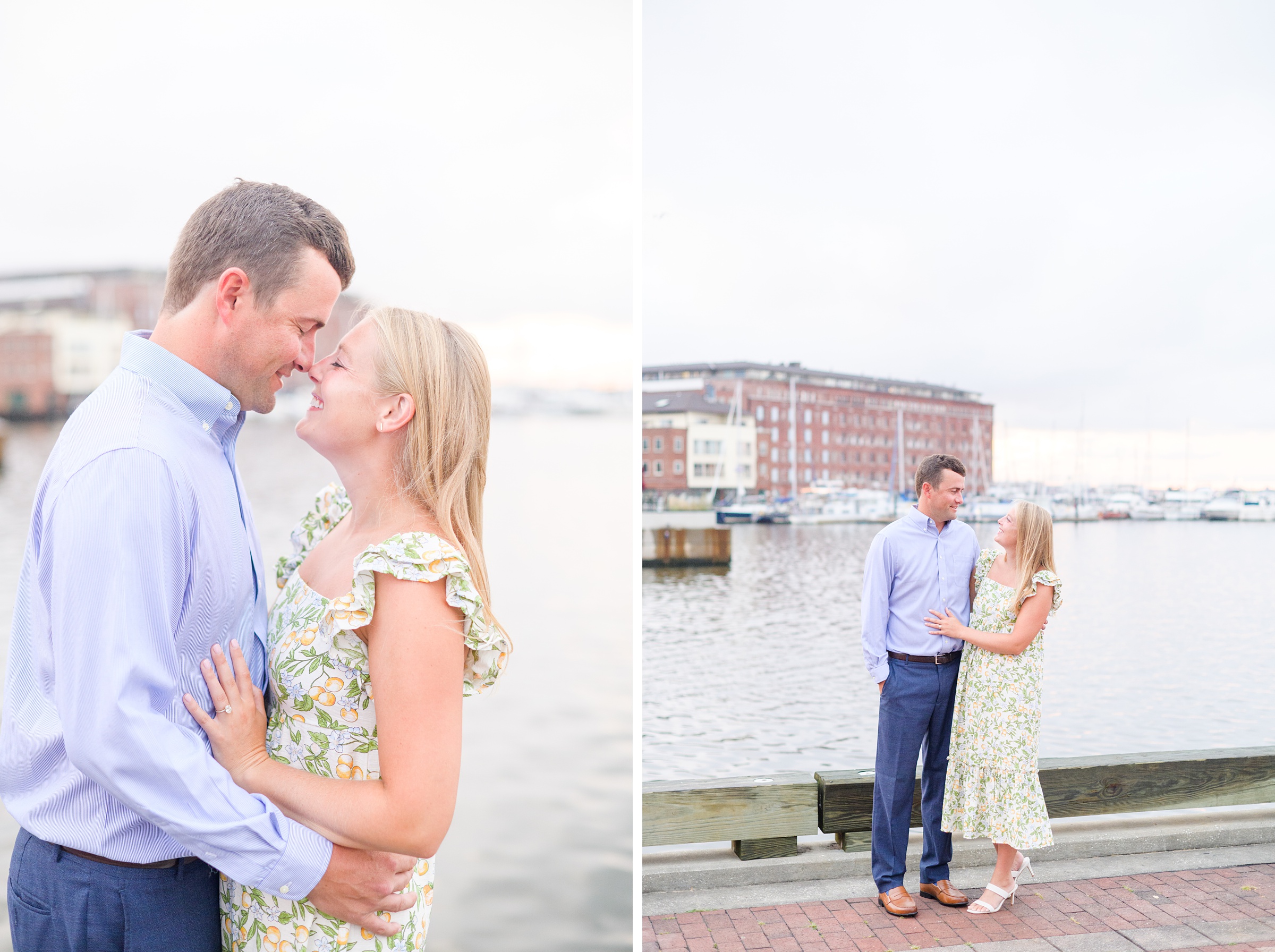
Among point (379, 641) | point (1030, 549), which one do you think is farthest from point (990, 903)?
point (379, 641)

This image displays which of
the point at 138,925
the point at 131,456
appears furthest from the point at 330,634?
the point at 138,925

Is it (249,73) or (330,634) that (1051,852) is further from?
(249,73)

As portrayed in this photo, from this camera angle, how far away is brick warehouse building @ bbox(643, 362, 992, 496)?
154 feet

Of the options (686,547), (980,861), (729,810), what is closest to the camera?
(729,810)

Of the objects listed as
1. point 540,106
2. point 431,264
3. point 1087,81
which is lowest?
point 431,264

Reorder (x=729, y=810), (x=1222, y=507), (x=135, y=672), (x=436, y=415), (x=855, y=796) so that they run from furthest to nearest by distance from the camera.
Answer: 1. (x=1222, y=507)
2. (x=855, y=796)
3. (x=729, y=810)
4. (x=436, y=415)
5. (x=135, y=672)

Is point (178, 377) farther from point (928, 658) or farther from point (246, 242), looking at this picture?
point (928, 658)

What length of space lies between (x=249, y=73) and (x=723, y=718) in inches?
513

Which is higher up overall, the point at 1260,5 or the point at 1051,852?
the point at 1260,5

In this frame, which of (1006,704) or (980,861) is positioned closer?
(1006,704)

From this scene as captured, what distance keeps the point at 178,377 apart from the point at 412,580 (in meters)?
0.39

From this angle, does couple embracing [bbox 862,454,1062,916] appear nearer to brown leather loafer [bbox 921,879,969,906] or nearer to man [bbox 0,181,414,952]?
brown leather loafer [bbox 921,879,969,906]

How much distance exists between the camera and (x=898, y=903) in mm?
3043

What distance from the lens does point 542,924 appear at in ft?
18.4
